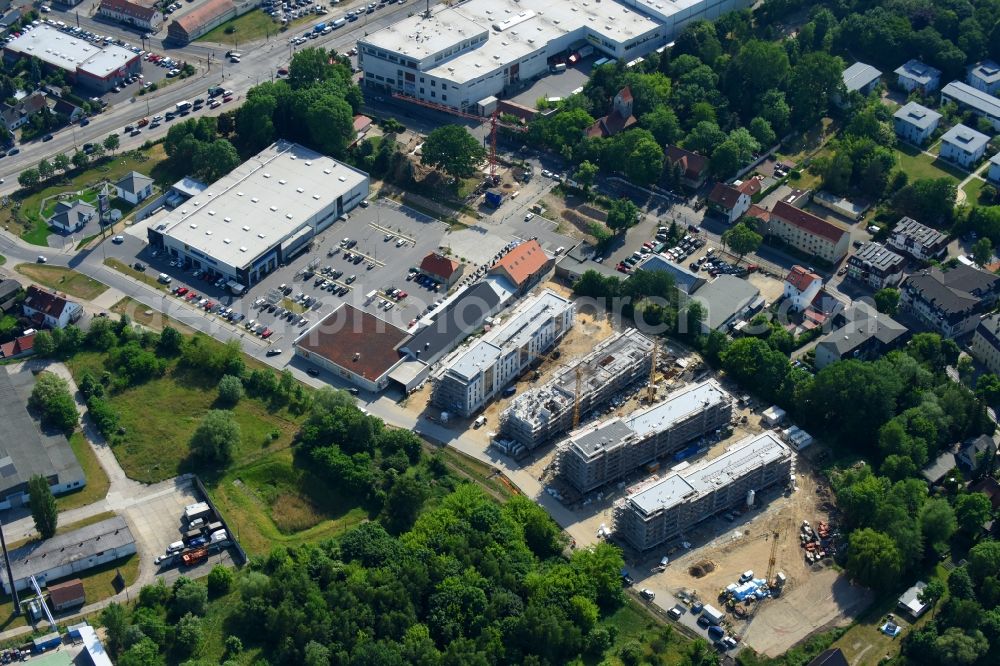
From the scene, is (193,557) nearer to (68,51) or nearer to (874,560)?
(874,560)

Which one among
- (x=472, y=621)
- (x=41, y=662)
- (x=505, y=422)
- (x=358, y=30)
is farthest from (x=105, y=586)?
(x=358, y=30)

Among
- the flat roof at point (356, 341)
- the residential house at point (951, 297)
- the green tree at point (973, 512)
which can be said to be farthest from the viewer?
the residential house at point (951, 297)

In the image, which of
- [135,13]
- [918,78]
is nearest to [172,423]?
[135,13]

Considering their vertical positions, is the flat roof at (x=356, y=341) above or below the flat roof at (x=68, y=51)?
below

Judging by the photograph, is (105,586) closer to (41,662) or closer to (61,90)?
(41,662)

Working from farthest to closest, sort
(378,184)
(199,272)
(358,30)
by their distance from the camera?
(358,30), (378,184), (199,272)

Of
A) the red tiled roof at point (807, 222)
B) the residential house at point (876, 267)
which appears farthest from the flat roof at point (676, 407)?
the red tiled roof at point (807, 222)

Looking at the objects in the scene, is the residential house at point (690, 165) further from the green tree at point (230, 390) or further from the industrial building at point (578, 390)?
the green tree at point (230, 390)
